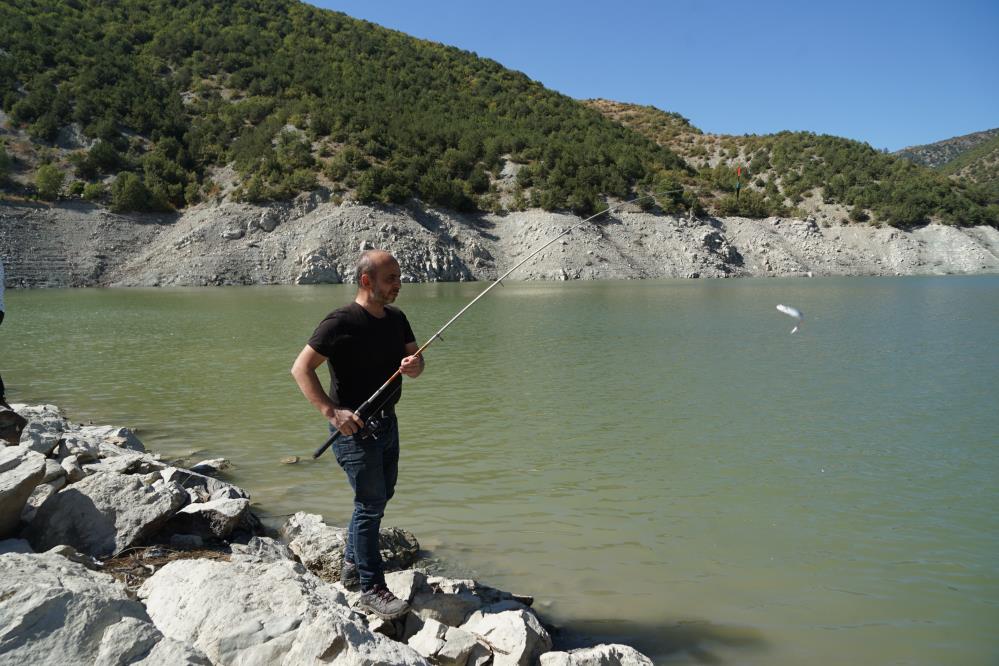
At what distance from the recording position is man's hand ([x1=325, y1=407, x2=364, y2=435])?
4117 millimetres

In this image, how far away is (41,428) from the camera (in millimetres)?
7375

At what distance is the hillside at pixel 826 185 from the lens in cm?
7081

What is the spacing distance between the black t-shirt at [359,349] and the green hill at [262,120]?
2213 inches

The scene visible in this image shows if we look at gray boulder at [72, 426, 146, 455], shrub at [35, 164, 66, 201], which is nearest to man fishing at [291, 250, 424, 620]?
gray boulder at [72, 426, 146, 455]

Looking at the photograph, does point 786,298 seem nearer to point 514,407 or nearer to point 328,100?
point 514,407

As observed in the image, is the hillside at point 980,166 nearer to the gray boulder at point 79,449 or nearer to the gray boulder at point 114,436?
the gray boulder at point 114,436

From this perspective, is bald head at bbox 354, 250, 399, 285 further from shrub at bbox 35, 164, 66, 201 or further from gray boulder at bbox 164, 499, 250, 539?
shrub at bbox 35, 164, 66, 201

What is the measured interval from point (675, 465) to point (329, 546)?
4548mm

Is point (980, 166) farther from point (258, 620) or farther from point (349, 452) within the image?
point (258, 620)

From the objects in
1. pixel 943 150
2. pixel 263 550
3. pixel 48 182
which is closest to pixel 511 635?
pixel 263 550

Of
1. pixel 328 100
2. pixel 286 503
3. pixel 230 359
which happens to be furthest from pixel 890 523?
pixel 328 100

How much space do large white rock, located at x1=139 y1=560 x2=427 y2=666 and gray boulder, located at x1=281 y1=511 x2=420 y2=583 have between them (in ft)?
5.63

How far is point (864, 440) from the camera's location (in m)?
9.16

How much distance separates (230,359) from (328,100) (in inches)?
2507
